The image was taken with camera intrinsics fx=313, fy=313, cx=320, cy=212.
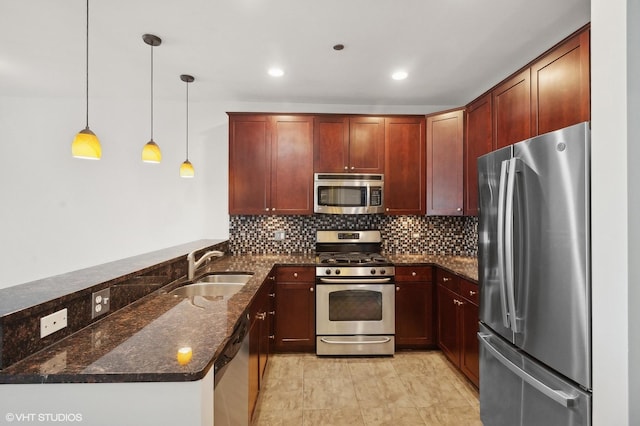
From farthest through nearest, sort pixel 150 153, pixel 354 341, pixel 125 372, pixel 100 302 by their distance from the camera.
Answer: pixel 354 341, pixel 150 153, pixel 100 302, pixel 125 372

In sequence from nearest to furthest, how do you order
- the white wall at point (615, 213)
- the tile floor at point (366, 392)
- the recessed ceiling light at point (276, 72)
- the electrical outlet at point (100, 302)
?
1. the white wall at point (615, 213)
2. the electrical outlet at point (100, 302)
3. the tile floor at point (366, 392)
4. the recessed ceiling light at point (276, 72)

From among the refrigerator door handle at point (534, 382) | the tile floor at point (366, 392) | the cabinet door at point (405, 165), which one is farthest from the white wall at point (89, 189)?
the refrigerator door handle at point (534, 382)

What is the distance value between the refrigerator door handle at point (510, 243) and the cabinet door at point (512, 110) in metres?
0.87

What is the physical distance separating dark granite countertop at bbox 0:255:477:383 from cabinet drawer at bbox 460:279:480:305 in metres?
1.72

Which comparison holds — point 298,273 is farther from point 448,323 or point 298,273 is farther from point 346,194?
point 448,323

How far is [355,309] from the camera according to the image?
3.12 meters

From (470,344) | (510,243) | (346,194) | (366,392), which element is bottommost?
(366,392)

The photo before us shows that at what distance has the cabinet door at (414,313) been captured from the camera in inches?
125

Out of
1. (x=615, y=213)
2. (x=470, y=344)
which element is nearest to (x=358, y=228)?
(x=470, y=344)

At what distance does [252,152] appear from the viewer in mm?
3412

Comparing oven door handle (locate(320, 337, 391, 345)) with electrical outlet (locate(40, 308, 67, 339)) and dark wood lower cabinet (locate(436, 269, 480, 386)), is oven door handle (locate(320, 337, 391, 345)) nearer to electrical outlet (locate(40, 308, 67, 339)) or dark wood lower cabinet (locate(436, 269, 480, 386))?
dark wood lower cabinet (locate(436, 269, 480, 386))

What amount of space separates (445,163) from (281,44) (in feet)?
6.65

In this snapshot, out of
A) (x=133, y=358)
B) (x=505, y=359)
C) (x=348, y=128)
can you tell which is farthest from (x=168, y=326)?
(x=348, y=128)

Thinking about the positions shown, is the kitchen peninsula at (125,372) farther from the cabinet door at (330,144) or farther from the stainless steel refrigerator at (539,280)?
the cabinet door at (330,144)
